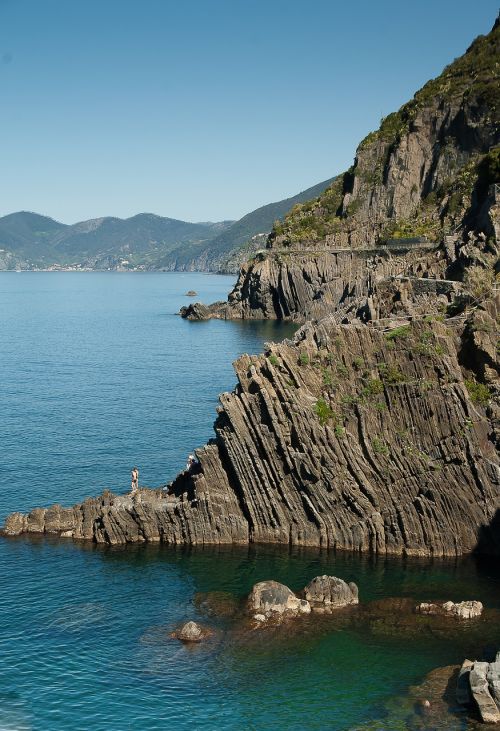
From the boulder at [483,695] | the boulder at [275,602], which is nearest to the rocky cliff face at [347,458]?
the boulder at [275,602]

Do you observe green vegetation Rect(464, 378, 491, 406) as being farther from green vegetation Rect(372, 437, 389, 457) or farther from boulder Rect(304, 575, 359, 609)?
boulder Rect(304, 575, 359, 609)

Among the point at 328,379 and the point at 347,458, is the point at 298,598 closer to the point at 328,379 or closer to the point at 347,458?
the point at 347,458

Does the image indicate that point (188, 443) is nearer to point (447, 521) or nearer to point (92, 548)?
point (92, 548)

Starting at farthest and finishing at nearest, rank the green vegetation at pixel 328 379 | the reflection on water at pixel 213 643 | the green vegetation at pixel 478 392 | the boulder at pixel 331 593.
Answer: the green vegetation at pixel 328 379, the green vegetation at pixel 478 392, the boulder at pixel 331 593, the reflection on water at pixel 213 643

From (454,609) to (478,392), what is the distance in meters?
17.4

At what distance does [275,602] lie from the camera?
4722 centimetres

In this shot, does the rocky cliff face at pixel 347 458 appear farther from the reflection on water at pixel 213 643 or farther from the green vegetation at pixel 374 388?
the reflection on water at pixel 213 643

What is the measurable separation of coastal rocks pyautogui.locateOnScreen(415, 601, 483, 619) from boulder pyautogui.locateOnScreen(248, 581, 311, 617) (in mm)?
6638

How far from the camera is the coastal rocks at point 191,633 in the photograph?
4403 cm

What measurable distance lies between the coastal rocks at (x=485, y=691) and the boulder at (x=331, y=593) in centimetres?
1145

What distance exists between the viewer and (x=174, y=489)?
205 feet

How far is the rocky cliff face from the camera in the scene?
180 feet

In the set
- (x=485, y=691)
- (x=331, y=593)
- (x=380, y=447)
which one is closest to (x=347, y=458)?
(x=380, y=447)

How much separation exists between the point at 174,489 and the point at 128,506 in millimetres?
4985
